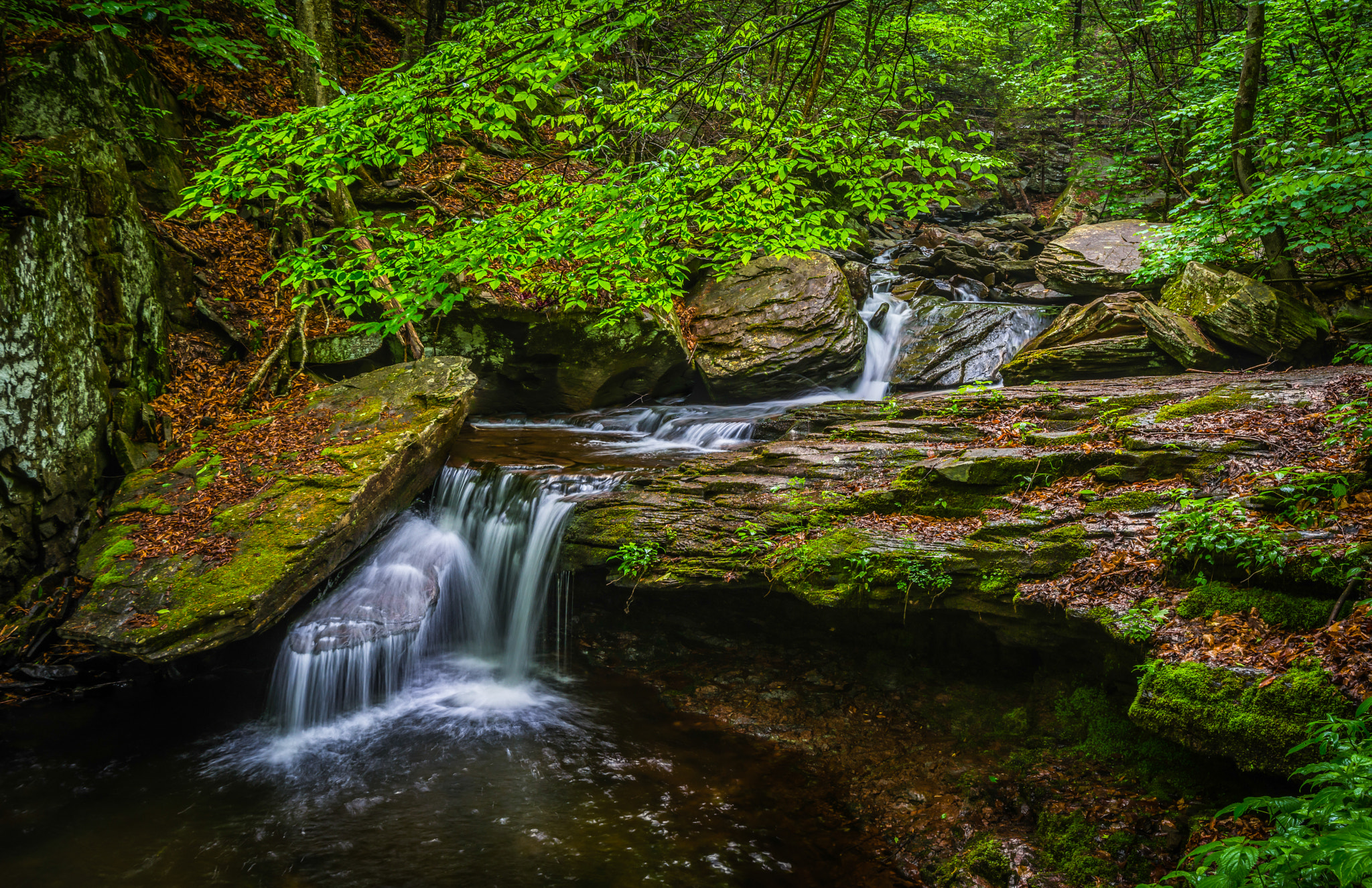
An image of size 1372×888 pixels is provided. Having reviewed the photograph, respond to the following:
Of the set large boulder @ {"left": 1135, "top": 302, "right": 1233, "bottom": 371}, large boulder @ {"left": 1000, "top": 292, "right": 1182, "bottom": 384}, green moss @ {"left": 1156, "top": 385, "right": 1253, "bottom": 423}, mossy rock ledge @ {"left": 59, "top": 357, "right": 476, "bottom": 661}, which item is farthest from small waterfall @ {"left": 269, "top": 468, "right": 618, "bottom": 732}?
large boulder @ {"left": 1135, "top": 302, "right": 1233, "bottom": 371}

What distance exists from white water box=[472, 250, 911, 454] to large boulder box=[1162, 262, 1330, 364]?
13.6 feet

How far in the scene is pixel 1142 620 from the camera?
3.69 metres

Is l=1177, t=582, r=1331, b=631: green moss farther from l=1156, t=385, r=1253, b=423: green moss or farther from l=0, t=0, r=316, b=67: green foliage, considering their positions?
l=0, t=0, r=316, b=67: green foliage

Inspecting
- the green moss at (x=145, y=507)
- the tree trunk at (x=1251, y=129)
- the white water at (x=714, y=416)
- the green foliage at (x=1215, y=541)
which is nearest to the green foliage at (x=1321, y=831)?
the green foliage at (x=1215, y=541)

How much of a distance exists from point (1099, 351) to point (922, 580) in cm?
578

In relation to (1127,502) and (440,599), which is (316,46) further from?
(1127,502)

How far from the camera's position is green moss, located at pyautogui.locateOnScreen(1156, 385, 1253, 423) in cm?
548

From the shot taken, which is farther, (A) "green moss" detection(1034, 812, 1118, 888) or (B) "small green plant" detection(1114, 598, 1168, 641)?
(B) "small green plant" detection(1114, 598, 1168, 641)

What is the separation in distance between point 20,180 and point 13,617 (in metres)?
3.68

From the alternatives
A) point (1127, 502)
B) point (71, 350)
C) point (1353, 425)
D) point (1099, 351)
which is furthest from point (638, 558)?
point (1099, 351)

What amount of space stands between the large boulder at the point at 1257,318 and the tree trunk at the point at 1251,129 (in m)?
0.42

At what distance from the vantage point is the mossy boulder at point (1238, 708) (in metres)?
2.89

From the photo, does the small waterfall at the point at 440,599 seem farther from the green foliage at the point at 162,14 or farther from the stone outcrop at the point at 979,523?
the green foliage at the point at 162,14

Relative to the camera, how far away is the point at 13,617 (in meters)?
5.10
